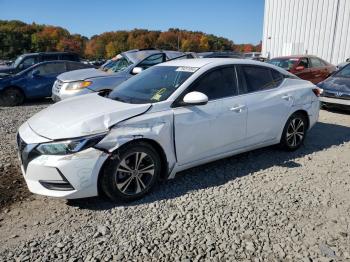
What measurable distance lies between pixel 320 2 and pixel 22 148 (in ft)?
65.7

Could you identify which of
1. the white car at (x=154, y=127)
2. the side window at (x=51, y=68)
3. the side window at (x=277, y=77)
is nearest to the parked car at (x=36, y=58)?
the side window at (x=51, y=68)

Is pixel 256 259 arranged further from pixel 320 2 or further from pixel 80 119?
pixel 320 2

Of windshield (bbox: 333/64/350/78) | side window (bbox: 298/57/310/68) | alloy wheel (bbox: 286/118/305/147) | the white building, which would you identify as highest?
the white building

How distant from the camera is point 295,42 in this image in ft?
68.2

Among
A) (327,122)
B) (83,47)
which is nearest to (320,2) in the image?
(327,122)

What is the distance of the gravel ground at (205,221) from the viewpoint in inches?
114

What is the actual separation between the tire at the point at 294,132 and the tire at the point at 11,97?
28.9ft

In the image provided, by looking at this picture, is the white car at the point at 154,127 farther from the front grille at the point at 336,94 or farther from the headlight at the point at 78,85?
the front grille at the point at 336,94

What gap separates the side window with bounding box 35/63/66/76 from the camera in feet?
37.2

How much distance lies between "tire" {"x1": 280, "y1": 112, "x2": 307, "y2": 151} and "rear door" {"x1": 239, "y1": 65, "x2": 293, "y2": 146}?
21 cm

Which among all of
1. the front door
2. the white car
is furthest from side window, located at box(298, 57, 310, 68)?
the front door

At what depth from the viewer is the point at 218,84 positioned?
4387 millimetres

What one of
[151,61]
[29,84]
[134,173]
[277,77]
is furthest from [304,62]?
[134,173]

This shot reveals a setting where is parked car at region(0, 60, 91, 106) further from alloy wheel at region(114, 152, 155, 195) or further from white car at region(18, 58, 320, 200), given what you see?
alloy wheel at region(114, 152, 155, 195)
